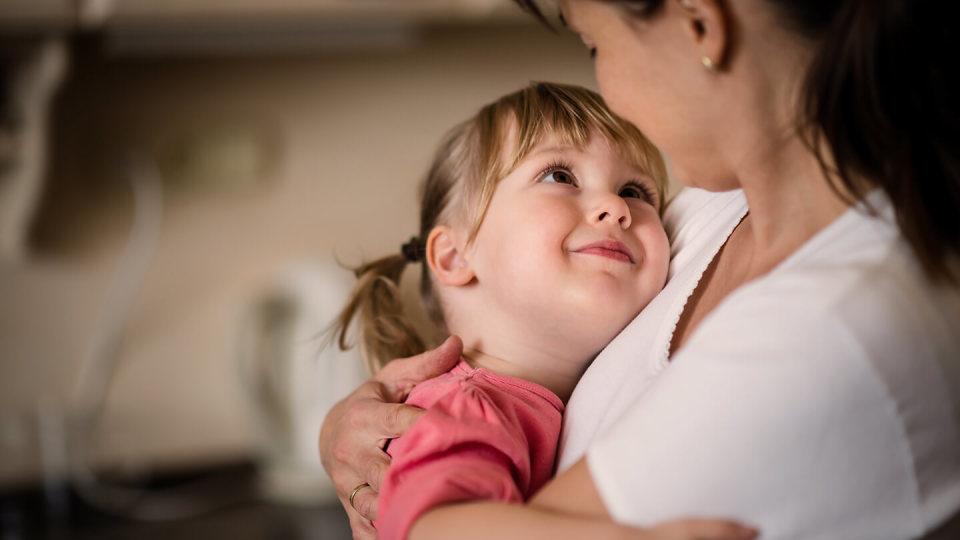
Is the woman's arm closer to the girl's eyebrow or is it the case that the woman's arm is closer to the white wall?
the girl's eyebrow

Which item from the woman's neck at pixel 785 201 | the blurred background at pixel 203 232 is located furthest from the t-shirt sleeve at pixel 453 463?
the blurred background at pixel 203 232

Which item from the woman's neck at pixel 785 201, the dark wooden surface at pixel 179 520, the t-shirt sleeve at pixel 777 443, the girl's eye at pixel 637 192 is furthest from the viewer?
the dark wooden surface at pixel 179 520

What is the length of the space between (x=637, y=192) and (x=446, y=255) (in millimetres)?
189

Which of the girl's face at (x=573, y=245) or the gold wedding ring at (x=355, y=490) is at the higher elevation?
the girl's face at (x=573, y=245)

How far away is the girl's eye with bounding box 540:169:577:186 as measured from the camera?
0.94 m

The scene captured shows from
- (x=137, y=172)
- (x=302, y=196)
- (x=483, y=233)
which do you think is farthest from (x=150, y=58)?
(x=483, y=233)

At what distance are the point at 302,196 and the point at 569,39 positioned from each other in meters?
0.68

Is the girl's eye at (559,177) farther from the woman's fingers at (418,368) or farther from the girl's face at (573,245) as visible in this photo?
the woman's fingers at (418,368)

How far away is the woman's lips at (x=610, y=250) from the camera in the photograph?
90cm

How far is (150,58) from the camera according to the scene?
7.34ft

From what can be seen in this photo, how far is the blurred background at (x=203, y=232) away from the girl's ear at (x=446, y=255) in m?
0.99

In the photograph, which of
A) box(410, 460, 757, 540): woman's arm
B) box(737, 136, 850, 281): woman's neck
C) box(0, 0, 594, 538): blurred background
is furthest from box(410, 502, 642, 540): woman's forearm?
box(0, 0, 594, 538): blurred background

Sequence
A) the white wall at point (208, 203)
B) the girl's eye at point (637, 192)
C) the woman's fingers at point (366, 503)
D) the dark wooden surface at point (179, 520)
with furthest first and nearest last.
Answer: the white wall at point (208, 203) → the dark wooden surface at point (179, 520) → the girl's eye at point (637, 192) → the woman's fingers at point (366, 503)

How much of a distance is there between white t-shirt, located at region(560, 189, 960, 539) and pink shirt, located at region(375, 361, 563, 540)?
4.5 inches
